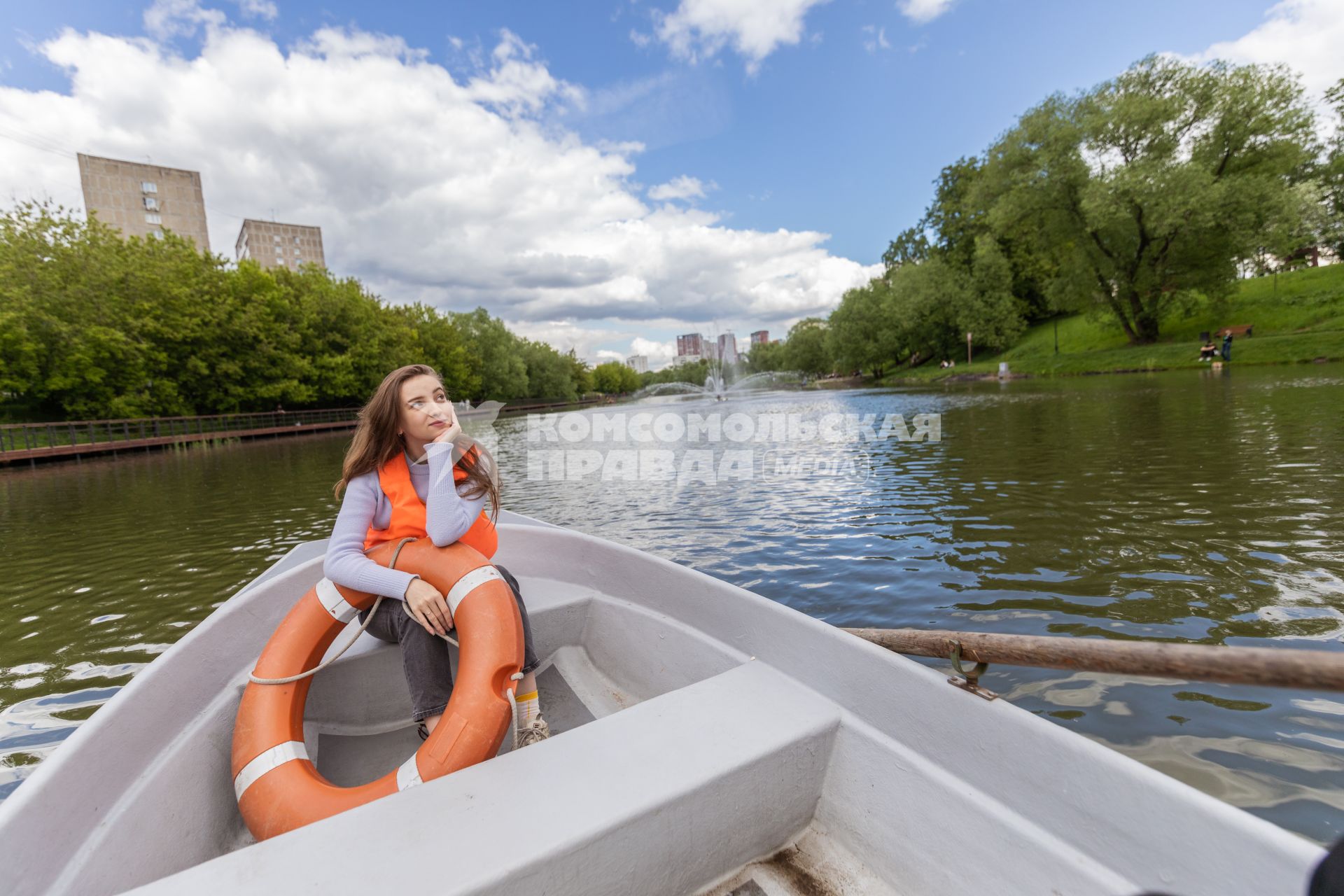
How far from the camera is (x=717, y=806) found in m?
1.64

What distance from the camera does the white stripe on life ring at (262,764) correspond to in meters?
→ 1.89

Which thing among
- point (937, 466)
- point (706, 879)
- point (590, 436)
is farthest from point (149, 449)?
point (706, 879)

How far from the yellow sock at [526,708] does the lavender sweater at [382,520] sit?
640mm

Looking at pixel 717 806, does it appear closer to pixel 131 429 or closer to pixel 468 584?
pixel 468 584

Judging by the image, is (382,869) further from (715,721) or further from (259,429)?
(259,429)

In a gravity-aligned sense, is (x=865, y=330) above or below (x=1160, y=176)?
below

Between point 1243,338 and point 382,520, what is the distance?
38455 mm

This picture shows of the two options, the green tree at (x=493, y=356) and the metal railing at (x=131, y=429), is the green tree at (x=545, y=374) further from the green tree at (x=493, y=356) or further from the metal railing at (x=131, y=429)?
the metal railing at (x=131, y=429)

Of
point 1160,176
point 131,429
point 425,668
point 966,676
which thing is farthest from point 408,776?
point 1160,176

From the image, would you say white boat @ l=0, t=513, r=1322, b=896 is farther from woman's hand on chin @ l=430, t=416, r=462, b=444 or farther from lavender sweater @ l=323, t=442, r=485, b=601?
woman's hand on chin @ l=430, t=416, r=462, b=444

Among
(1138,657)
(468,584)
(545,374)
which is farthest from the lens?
(545,374)

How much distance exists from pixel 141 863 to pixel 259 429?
3592cm

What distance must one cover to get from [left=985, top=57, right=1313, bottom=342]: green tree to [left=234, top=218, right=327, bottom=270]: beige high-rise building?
312 feet

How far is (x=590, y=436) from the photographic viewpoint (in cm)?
2144
